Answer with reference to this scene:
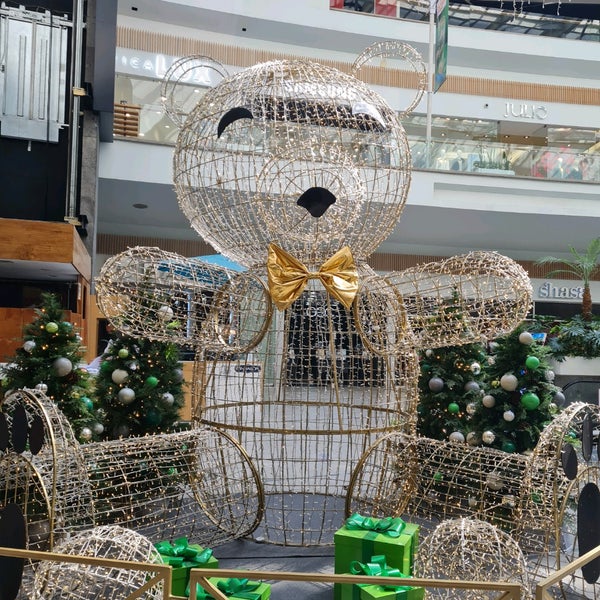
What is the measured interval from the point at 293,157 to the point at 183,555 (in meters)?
1.70

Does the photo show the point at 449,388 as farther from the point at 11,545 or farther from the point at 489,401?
the point at 11,545

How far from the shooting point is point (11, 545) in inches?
76.0

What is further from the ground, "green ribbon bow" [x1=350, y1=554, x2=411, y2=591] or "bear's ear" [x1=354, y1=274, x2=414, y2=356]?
"bear's ear" [x1=354, y1=274, x2=414, y2=356]

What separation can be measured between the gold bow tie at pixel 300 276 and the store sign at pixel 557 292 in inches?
503

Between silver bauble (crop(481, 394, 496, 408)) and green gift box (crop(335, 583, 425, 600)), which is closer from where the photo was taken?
green gift box (crop(335, 583, 425, 600))

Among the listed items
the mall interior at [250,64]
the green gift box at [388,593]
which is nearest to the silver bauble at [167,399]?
the green gift box at [388,593]

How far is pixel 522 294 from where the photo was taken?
10.2 feet

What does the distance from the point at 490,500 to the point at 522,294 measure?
5.79 feet

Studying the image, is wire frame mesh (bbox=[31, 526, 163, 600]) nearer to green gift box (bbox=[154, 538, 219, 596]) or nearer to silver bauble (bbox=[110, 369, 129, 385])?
green gift box (bbox=[154, 538, 219, 596])

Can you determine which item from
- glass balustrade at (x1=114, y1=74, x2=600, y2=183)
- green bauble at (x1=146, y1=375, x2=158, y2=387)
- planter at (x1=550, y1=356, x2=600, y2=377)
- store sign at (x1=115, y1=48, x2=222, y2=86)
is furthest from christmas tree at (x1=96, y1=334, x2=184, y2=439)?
store sign at (x1=115, y1=48, x2=222, y2=86)

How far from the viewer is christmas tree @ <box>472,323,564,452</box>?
14.7 feet

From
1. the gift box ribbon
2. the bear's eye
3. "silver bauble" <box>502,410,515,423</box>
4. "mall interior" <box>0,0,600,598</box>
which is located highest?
"mall interior" <box>0,0,600,598</box>

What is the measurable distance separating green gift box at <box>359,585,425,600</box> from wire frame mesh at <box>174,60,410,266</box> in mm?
1539

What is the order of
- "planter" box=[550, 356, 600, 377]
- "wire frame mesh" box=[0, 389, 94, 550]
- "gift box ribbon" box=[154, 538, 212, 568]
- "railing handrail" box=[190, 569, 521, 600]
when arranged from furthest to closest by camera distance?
1. "planter" box=[550, 356, 600, 377]
2. "wire frame mesh" box=[0, 389, 94, 550]
3. "gift box ribbon" box=[154, 538, 212, 568]
4. "railing handrail" box=[190, 569, 521, 600]
